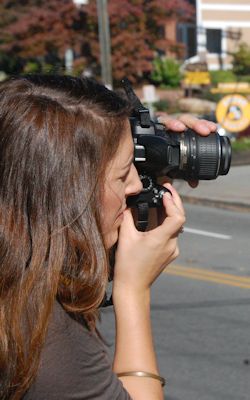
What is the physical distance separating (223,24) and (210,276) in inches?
1214

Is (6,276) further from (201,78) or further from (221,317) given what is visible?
(201,78)

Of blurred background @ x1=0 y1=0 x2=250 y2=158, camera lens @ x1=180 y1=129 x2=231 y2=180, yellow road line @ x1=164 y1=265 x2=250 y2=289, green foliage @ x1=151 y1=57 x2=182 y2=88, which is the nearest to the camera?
camera lens @ x1=180 y1=129 x2=231 y2=180

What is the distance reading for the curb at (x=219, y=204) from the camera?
13445mm

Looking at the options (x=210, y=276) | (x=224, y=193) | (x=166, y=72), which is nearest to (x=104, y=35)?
(x=224, y=193)

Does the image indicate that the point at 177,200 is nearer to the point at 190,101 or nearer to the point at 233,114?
the point at 233,114

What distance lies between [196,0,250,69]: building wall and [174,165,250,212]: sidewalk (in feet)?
67.0

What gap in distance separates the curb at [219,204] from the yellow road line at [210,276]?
480 cm

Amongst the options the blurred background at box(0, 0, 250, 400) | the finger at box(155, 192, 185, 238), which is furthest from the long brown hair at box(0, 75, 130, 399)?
the blurred background at box(0, 0, 250, 400)

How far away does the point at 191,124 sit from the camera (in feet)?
7.41

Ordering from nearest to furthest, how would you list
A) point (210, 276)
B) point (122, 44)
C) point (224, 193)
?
point (210, 276) < point (224, 193) < point (122, 44)

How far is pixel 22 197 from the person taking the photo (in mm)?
1718

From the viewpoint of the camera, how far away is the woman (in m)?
1.69

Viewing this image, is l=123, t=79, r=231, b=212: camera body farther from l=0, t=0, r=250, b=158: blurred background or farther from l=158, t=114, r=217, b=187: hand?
l=0, t=0, r=250, b=158: blurred background

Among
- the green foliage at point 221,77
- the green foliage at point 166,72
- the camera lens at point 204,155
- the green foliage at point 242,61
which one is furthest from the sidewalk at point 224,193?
the green foliage at point 242,61
